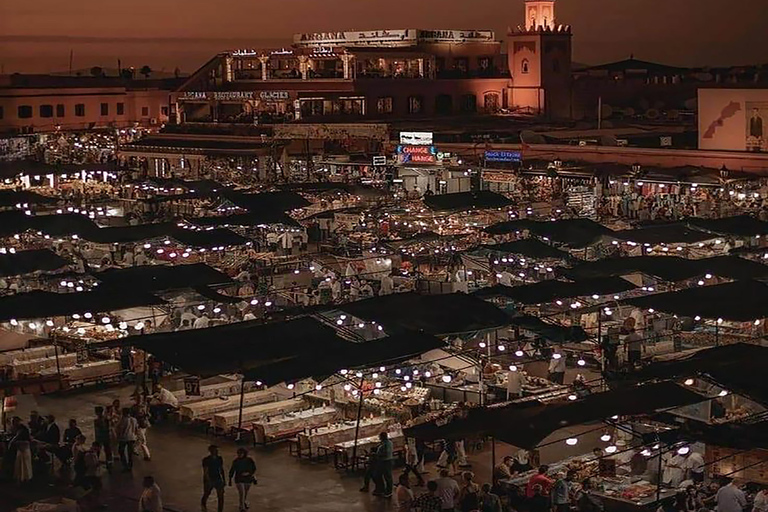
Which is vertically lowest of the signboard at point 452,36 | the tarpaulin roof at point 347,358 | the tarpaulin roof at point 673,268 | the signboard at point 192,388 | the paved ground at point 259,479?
the paved ground at point 259,479

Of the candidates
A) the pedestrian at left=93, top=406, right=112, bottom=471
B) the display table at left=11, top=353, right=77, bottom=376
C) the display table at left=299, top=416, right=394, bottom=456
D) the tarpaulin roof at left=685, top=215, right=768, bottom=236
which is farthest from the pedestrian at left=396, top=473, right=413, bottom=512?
the tarpaulin roof at left=685, top=215, right=768, bottom=236

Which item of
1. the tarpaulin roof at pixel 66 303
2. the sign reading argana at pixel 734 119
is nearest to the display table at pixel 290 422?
the tarpaulin roof at pixel 66 303

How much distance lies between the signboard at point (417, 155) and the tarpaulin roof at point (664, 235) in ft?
42.4

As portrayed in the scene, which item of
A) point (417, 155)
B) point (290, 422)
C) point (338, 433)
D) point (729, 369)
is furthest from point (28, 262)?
point (417, 155)

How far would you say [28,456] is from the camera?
15.0 m

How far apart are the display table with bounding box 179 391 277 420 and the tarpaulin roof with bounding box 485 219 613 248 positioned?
9.73 meters

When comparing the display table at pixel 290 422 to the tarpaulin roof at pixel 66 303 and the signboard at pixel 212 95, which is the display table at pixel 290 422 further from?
the signboard at pixel 212 95

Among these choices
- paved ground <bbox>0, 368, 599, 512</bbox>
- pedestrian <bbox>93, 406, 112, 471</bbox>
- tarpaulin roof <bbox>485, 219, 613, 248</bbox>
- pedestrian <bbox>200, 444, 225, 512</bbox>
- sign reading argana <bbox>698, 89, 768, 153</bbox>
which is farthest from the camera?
sign reading argana <bbox>698, 89, 768, 153</bbox>

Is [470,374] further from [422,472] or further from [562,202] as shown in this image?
[562,202]

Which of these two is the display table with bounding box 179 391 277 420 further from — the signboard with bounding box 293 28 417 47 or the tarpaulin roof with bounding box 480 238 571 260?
the signboard with bounding box 293 28 417 47

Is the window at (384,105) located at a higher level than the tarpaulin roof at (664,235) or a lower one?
higher

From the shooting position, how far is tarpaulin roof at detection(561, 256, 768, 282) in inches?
840

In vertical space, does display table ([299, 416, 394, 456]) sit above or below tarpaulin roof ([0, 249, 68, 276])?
below

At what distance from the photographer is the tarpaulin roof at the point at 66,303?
1892cm
